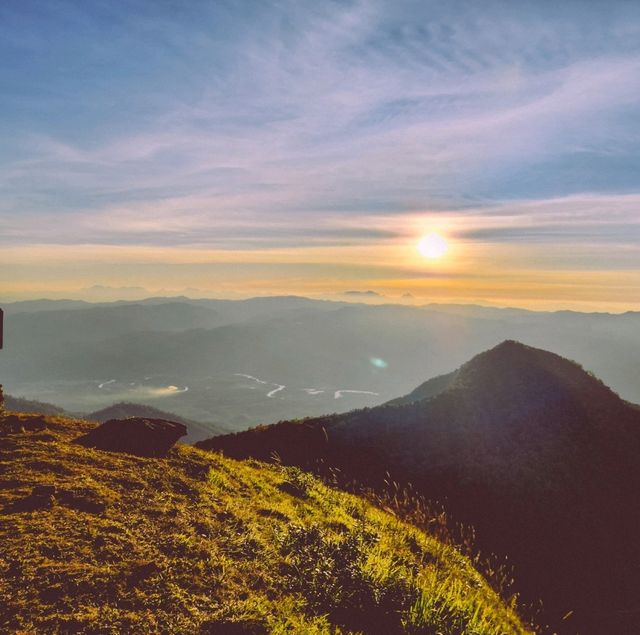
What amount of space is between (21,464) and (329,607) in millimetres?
7575

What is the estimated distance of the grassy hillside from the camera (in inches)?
228

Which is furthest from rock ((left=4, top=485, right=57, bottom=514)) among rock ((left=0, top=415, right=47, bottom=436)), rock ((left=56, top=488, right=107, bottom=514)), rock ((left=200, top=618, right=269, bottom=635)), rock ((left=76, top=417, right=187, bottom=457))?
rock ((left=200, top=618, right=269, bottom=635))

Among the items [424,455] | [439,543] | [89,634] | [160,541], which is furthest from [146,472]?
[424,455]

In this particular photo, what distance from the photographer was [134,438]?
Answer: 12961 mm

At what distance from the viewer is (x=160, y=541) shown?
298 inches

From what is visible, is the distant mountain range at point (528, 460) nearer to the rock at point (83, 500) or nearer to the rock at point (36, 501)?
the rock at point (83, 500)

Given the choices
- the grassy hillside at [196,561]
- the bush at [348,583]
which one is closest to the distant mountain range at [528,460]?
the grassy hillside at [196,561]

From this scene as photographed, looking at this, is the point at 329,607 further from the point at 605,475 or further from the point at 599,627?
the point at 605,475

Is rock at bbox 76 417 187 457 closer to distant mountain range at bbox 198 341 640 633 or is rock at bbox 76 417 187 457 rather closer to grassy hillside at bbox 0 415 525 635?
grassy hillside at bbox 0 415 525 635

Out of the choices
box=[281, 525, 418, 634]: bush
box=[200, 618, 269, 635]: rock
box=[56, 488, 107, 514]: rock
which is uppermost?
box=[56, 488, 107, 514]: rock

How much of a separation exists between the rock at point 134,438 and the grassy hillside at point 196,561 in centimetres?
87

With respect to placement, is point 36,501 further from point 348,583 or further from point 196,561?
point 348,583

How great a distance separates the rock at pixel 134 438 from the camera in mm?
12578

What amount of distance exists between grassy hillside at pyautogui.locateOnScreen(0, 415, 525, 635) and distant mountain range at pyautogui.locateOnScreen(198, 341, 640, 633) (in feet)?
29.5
